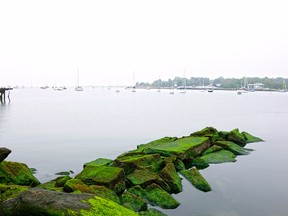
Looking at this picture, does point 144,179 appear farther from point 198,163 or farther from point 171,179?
point 198,163

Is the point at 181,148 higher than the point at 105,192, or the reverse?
the point at 181,148

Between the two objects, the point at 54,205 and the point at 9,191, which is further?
the point at 9,191

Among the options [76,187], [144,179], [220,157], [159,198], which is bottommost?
[220,157]

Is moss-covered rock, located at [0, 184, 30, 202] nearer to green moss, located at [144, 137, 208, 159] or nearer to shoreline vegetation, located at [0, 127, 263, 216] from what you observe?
shoreline vegetation, located at [0, 127, 263, 216]

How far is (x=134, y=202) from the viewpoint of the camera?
11.3 metres

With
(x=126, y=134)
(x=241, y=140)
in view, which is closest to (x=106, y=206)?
(x=241, y=140)

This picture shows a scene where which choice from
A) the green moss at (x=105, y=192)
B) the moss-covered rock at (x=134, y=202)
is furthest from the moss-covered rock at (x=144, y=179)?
the green moss at (x=105, y=192)

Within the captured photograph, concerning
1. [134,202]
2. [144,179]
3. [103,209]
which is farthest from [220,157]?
[103,209]

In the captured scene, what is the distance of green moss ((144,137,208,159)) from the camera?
18.3m

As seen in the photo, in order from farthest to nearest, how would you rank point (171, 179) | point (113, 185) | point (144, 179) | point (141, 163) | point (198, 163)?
point (198, 163)
point (141, 163)
point (171, 179)
point (144, 179)
point (113, 185)

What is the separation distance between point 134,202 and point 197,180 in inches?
187

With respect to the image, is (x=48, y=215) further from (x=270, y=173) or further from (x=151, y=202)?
(x=270, y=173)

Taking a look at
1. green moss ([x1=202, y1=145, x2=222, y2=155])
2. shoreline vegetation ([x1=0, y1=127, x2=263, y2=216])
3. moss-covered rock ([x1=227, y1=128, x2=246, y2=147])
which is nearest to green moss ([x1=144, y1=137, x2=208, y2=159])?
shoreline vegetation ([x1=0, y1=127, x2=263, y2=216])

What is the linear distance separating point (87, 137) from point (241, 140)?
15.1 metres
